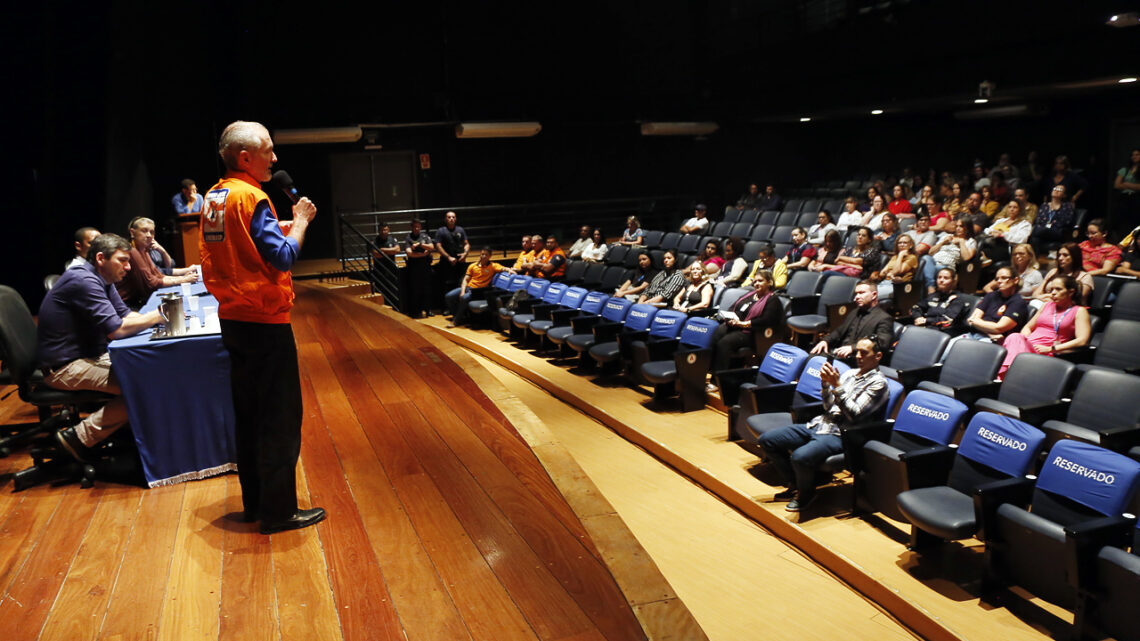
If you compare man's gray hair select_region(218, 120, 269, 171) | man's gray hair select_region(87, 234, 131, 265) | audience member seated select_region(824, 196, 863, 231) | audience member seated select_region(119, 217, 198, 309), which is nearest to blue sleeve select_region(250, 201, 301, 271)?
man's gray hair select_region(218, 120, 269, 171)

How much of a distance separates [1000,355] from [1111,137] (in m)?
7.71

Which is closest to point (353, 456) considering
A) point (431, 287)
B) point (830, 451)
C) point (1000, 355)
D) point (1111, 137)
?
point (830, 451)

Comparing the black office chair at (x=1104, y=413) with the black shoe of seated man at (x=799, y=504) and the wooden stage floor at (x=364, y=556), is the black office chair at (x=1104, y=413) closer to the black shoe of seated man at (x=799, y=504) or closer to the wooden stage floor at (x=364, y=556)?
the black shoe of seated man at (x=799, y=504)

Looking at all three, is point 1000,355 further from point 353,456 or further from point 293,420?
point 293,420

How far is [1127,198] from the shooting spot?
8.52 m

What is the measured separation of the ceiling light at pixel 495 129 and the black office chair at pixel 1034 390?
10338 mm

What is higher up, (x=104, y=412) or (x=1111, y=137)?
(x=1111, y=137)

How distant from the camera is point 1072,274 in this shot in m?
5.97

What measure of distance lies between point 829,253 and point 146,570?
7.49 m

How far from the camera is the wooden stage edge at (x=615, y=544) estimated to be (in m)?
2.18

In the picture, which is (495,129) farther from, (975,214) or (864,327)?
(864,327)

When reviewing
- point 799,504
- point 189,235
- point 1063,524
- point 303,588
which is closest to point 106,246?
point 303,588

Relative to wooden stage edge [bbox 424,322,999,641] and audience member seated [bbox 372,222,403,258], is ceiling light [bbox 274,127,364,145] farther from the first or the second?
wooden stage edge [bbox 424,322,999,641]

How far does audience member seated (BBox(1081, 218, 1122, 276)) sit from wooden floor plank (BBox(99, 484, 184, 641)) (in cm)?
720
